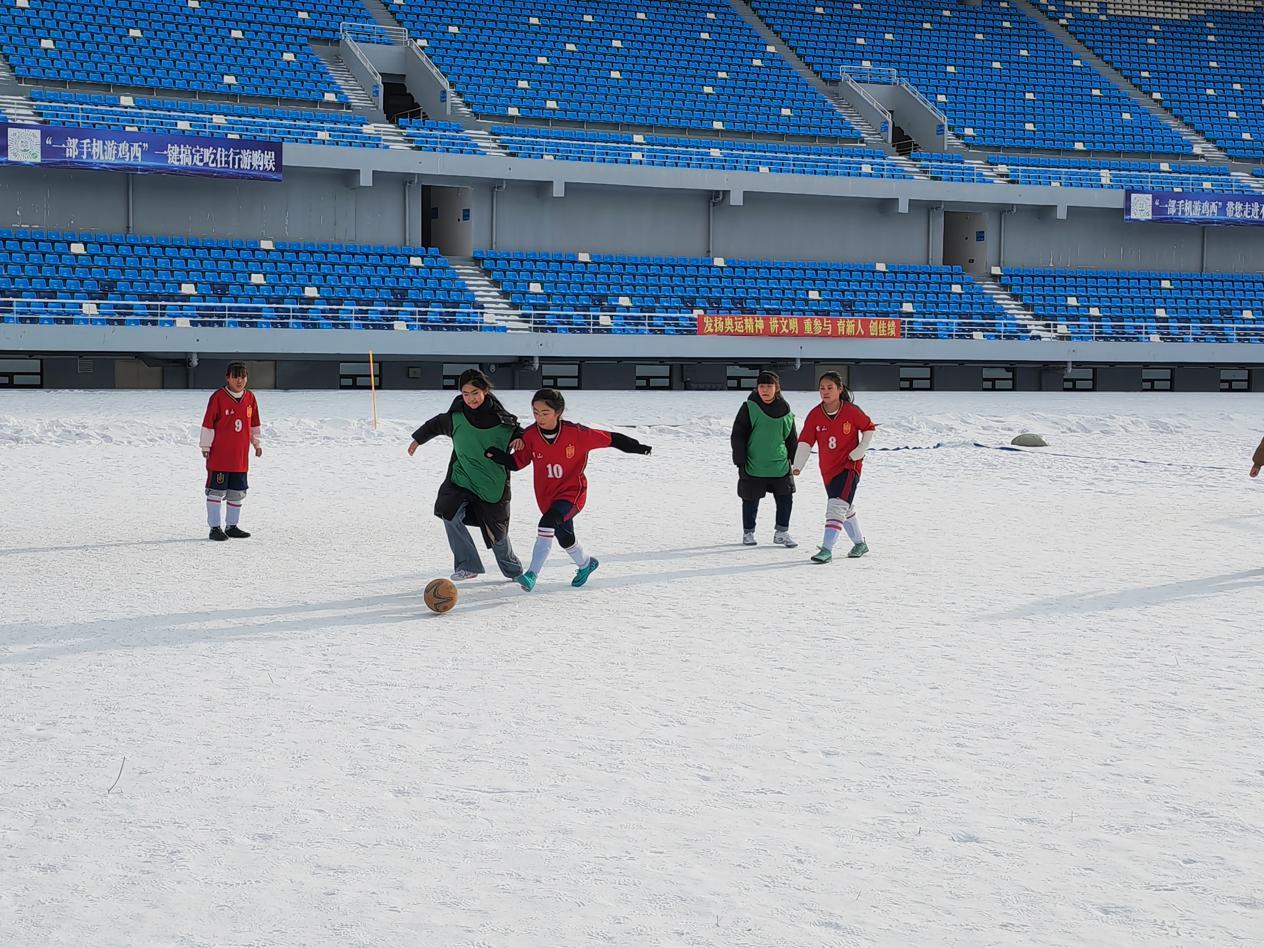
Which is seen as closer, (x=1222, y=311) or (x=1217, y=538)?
(x=1217, y=538)

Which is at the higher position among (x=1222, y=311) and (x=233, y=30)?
(x=233, y=30)

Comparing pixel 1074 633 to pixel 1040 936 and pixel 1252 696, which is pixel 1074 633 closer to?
pixel 1252 696

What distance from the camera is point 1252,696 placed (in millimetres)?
6750

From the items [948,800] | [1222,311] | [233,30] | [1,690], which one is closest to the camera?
[948,800]

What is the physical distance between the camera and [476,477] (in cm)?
973

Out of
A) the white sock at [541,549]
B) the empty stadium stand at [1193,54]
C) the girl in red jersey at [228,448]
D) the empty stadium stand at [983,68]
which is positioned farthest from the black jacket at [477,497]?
the empty stadium stand at [1193,54]

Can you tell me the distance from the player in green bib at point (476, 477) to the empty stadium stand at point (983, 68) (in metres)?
38.2

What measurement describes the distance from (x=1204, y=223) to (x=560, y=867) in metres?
44.4

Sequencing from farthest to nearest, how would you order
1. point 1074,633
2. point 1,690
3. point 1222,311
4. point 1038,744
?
1. point 1222,311
2. point 1074,633
3. point 1,690
4. point 1038,744

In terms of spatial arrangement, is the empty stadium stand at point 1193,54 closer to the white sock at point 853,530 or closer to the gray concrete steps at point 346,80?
the gray concrete steps at point 346,80

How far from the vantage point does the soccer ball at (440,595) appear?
876 centimetres

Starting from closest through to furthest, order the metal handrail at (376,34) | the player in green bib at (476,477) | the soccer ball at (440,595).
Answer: the soccer ball at (440,595), the player in green bib at (476,477), the metal handrail at (376,34)

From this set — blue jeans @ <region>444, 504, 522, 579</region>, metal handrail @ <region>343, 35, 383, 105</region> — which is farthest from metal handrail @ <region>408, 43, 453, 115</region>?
blue jeans @ <region>444, 504, 522, 579</region>

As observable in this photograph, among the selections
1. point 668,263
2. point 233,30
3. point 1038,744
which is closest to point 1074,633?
point 1038,744
